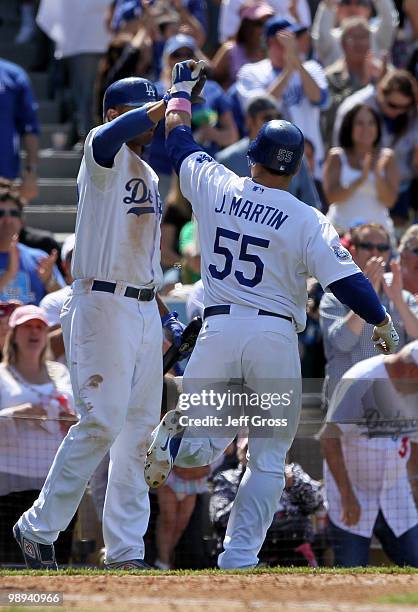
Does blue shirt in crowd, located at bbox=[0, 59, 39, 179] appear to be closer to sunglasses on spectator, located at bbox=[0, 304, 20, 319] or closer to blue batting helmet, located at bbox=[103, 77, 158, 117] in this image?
sunglasses on spectator, located at bbox=[0, 304, 20, 319]

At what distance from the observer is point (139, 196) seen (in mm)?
7051

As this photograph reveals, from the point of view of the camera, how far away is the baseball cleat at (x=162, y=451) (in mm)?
6770

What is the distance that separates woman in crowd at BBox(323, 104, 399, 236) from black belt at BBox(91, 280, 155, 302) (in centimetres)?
438

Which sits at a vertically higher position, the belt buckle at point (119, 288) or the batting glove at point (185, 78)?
the batting glove at point (185, 78)

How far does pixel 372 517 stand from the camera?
28.9 ft

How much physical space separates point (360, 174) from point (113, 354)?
16.7ft

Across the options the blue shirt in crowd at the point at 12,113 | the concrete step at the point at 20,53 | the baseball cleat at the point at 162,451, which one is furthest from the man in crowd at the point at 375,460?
the concrete step at the point at 20,53

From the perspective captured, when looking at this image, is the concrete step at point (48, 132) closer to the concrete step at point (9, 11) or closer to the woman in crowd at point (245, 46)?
the woman in crowd at point (245, 46)

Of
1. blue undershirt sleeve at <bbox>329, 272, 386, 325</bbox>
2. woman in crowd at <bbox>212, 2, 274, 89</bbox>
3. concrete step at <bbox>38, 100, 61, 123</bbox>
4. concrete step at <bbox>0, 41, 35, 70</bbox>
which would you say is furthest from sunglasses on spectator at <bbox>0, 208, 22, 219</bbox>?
concrete step at <bbox>0, 41, 35, 70</bbox>

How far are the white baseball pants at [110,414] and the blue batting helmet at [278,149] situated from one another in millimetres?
927

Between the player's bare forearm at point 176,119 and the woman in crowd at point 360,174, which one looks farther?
the woman in crowd at point 360,174

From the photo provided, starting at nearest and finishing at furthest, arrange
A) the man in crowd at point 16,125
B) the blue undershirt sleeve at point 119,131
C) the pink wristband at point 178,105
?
the blue undershirt sleeve at point 119,131 < the pink wristband at point 178,105 < the man in crowd at point 16,125

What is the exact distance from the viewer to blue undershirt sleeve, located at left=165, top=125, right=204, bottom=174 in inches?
286

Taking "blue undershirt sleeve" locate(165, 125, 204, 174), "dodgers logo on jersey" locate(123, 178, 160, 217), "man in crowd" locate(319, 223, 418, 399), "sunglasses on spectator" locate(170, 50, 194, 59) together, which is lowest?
"man in crowd" locate(319, 223, 418, 399)
